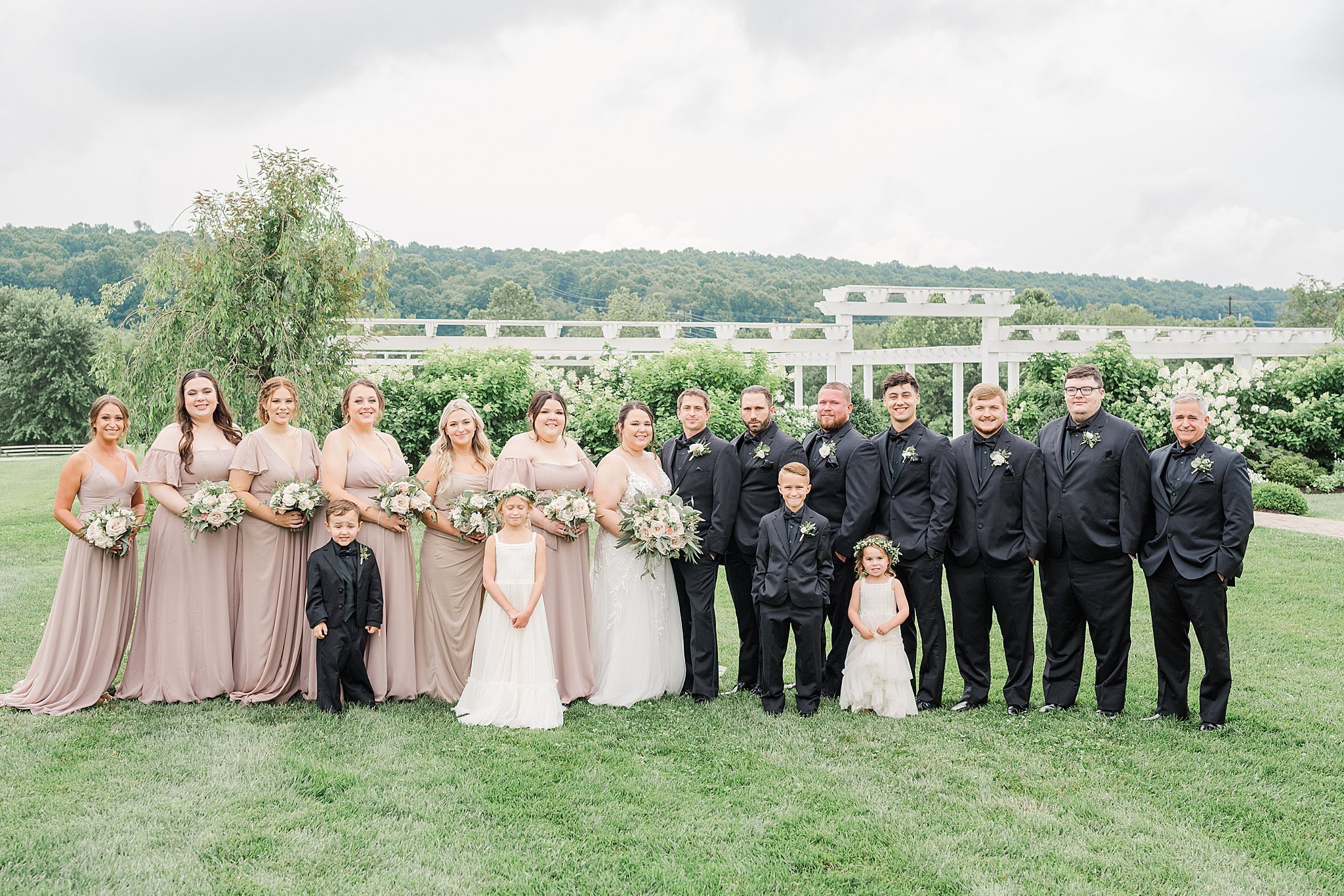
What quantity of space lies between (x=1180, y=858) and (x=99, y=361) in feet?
45.5

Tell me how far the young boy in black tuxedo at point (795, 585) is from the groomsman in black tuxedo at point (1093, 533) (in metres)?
1.45

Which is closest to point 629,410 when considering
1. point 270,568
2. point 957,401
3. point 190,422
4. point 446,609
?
point 446,609

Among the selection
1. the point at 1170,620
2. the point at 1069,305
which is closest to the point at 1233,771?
the point at 1170,620

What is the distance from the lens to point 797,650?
20.9 ft

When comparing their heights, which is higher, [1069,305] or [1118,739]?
[1069,305]

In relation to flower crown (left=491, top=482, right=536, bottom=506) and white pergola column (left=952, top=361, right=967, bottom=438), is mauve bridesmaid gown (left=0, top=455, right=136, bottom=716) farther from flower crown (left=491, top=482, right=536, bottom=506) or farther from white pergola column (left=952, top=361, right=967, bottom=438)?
white pergola column (left=952, top=361, right=967, bottom=438)

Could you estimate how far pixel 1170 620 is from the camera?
603 cm

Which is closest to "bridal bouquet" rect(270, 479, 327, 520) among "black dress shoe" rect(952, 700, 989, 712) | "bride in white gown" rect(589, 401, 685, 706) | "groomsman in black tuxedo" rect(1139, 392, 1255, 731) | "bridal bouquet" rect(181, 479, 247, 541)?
"bridal bouquet" rect(181, 479, 247, 541)

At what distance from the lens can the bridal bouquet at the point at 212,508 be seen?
6.20 m

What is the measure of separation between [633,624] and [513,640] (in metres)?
0.86

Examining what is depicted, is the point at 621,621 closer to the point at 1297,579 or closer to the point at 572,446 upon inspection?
the point at 572,446

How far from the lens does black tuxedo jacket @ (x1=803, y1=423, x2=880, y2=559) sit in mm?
6422

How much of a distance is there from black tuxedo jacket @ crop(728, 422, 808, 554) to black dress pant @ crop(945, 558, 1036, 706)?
126 cm

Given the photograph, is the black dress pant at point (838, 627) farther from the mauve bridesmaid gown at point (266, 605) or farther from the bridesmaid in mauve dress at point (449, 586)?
the mauve bridesmaid gown at point (266, 605)
